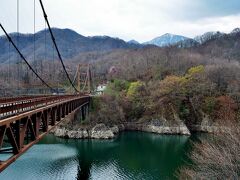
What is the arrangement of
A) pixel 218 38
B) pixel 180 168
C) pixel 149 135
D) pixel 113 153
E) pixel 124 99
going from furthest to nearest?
→ pixel 218 38 → pixel 124 99 → pixel 149 135 → pixel 113 153 → pixel 180 168

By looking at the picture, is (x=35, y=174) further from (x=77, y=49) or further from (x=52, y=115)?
(x=77, y=49)

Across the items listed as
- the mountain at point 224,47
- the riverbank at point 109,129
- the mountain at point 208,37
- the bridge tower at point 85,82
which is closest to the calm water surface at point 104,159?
the riverbank at point 109,129

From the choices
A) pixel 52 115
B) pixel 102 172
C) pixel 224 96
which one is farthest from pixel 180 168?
pixel 224 96

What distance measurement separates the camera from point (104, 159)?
1155 inches

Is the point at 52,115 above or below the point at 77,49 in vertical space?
below

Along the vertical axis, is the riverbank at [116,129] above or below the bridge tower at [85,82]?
below

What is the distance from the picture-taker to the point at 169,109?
1766 inches

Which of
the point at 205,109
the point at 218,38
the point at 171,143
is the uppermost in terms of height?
the point at 218,38

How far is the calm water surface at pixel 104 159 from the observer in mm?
24297

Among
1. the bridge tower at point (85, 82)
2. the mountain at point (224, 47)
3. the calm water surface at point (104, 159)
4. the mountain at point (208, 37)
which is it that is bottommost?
the calm water surface at point (104, 159)

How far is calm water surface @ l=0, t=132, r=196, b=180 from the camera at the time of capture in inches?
957

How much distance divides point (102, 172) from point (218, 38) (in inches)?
3926

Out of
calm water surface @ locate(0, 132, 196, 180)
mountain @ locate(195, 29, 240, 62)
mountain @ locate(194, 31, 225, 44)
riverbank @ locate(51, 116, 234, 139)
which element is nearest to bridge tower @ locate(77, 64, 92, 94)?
riverbank @ locate(51, 116, 234, 139)

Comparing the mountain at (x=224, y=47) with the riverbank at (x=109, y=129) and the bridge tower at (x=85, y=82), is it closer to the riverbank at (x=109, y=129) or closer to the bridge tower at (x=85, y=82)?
the bridge tower at (x=85, y=82)
